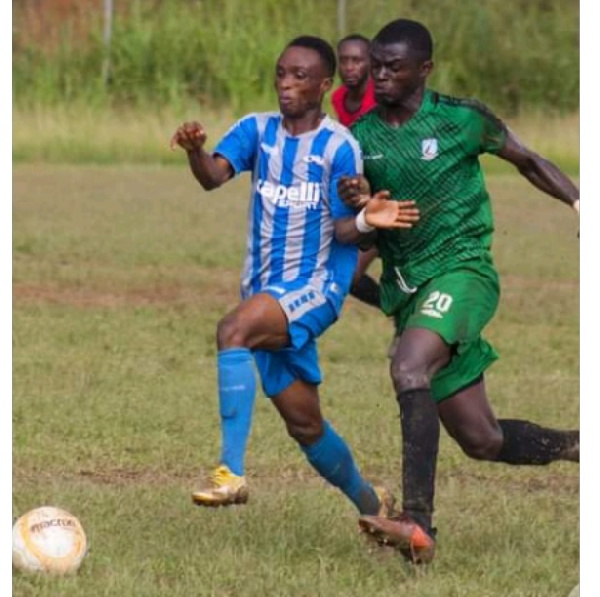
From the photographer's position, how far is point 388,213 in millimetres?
7070

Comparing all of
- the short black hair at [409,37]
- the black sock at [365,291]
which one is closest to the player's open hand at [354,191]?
the short black hair at [409,37]

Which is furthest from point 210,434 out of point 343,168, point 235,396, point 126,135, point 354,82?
point 126,135

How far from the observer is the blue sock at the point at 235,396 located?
7211 millimetres

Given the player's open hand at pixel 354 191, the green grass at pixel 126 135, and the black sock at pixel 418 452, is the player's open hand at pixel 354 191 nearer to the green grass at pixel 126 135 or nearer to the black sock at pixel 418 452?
the black sock at pixel 418 452

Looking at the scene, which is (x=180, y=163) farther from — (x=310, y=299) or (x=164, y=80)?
(x=310, y=299)

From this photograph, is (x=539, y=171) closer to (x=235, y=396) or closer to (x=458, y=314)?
(x=458, y=314)

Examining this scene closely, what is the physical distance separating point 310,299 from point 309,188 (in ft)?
1.34

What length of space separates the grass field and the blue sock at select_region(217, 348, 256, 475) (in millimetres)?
352

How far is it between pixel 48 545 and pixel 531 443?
186 cm

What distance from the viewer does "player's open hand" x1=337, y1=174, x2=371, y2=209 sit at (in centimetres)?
723

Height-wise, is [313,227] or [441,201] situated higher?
[441,201]

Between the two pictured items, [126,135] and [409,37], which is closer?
[409,37]
